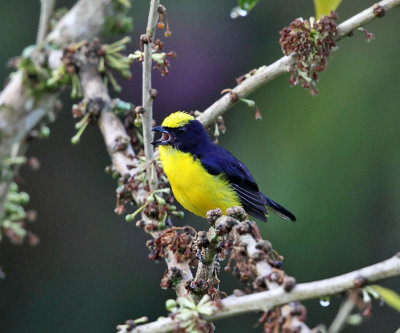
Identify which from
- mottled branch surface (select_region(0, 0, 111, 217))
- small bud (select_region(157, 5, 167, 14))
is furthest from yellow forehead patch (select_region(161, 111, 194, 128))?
small bud (select_region(157, 5, 167, 14))

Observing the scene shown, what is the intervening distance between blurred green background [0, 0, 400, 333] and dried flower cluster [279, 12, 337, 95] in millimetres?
2697

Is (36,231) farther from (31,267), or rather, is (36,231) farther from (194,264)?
(194,264)

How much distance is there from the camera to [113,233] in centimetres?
593

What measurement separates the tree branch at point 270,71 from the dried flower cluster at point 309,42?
0.13 feet

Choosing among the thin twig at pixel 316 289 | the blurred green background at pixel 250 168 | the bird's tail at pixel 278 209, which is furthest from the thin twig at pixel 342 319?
the blurred green background at pixel 250 168

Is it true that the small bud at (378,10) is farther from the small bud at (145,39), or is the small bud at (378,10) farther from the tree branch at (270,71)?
the small bud at (145,39)

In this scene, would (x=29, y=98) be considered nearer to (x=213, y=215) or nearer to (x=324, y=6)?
(x=213, y=215)

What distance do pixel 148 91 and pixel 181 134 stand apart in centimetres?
110

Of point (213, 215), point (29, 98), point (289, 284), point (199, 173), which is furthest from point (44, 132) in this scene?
point (289, 284)

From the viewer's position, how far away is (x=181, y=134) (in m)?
3.43

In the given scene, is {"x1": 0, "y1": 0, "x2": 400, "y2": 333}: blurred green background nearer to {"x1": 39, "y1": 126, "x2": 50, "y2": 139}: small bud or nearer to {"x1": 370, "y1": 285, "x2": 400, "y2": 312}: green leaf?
{"x1": 39, "y1": 126, "x2": 50, "y2": 139}: small bud

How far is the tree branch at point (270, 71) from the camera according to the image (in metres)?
2.31

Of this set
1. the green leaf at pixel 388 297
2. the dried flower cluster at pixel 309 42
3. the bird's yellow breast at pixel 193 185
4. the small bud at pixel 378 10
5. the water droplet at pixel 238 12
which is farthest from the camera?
the bird's yellow breast at pixel 193 185

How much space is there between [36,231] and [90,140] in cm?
91
